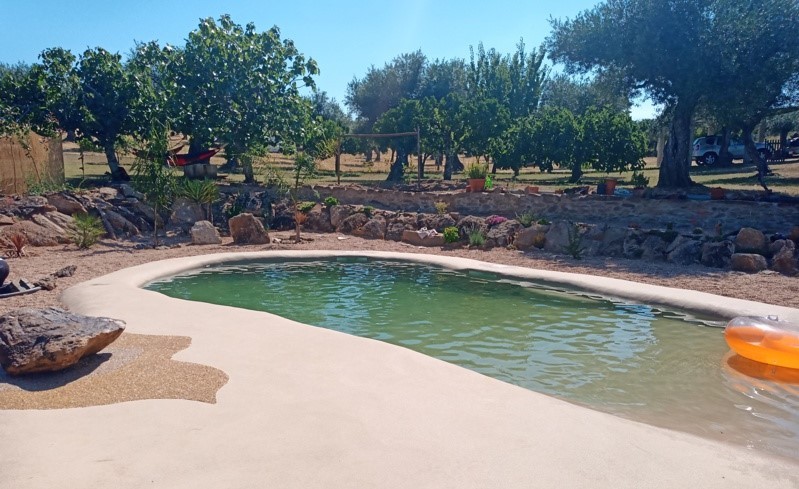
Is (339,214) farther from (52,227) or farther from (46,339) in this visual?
Result: (46,339)

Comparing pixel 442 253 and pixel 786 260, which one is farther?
pixel 442 253

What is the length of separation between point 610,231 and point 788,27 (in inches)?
334

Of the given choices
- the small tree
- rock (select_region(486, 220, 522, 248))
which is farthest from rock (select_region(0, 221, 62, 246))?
rock (select_region(486, 220, 522, 248))

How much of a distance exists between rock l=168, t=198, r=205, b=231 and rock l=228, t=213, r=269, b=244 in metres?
2.70

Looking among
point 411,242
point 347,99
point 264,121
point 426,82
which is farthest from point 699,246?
point 347,99

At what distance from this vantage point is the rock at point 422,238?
17.1m

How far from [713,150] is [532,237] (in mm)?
20706

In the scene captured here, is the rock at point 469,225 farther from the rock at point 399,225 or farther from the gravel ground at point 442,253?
the rock at point 399,225

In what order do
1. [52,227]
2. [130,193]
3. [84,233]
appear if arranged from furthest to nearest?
[130,193] < [52,227] < [84,233]

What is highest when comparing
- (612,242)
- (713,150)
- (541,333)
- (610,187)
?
(713,150)

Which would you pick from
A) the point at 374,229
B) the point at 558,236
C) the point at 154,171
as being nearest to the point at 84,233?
the point at 154,171

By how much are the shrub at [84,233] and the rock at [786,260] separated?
52.2 ft

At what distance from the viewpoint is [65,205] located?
17.5 meters

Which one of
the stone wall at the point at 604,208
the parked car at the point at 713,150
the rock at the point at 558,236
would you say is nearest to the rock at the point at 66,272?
the stone wall at the point at 604,208
